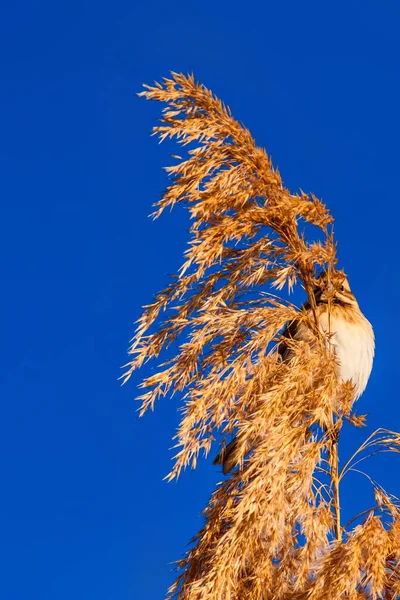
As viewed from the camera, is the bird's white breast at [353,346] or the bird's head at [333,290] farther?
the bird's white breast at [353,346]

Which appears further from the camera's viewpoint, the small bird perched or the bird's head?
the small bird perched

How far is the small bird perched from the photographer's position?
3332 mm

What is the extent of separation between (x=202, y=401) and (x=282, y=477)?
1.22ft

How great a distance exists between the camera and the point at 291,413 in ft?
9.12

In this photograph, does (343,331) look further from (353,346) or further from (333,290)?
(333,290)

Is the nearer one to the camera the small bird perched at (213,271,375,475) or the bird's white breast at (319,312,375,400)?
the small bird perched at (213,271,375,475)

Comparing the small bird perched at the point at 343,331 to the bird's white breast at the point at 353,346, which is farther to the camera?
the bird's white breast at the point at 353,346

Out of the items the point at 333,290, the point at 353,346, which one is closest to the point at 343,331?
the point at 353,346

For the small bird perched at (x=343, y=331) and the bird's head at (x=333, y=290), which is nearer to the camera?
the bird's head at (x=333, y=290)

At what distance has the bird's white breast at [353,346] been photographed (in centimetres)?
363

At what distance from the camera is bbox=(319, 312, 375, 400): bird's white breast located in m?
3.63

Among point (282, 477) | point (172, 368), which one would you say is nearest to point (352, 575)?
point (282, 477)

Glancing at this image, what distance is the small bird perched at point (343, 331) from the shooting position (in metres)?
3.33

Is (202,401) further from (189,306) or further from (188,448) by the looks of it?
(189,306)
